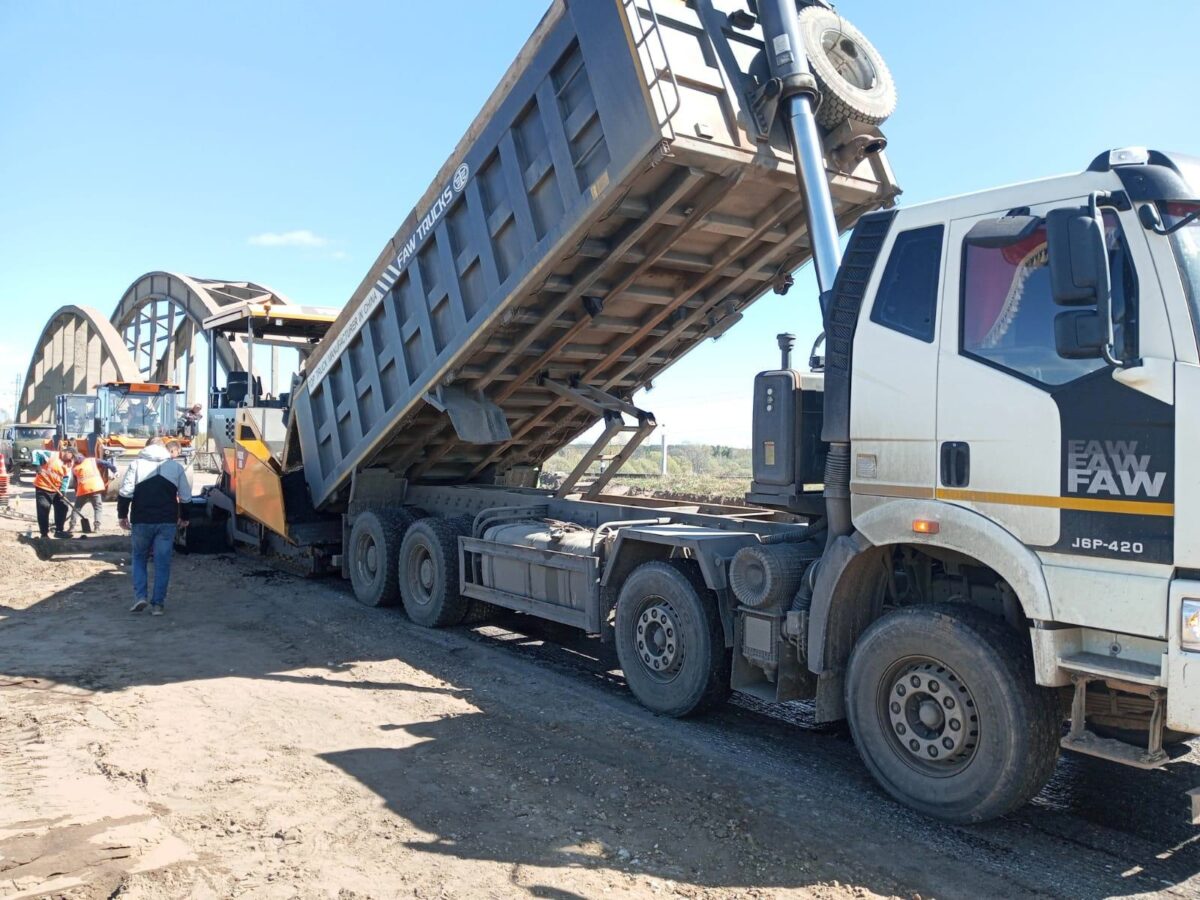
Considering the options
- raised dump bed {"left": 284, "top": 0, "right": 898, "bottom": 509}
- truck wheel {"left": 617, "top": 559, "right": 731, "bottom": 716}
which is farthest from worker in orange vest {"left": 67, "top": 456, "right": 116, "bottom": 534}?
truck wheel {"left": 617, "top": 559, "right": 731, "bottom": 716}

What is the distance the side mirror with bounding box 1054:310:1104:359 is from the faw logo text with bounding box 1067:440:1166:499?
14.2 inches

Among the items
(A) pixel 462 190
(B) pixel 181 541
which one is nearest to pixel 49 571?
(B) pixel 181 541

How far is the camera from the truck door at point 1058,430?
3492 millimetres

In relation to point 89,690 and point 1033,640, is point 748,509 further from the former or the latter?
point 89,690

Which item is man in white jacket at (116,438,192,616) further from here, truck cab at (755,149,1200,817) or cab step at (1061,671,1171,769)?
cab step at (1061,671,1171,769)

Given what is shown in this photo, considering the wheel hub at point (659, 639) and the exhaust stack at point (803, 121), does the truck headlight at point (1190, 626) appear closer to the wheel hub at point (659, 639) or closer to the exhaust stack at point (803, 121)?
the exhaust stack at point (803, 121)

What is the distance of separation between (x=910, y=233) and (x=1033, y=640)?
1.97 metres

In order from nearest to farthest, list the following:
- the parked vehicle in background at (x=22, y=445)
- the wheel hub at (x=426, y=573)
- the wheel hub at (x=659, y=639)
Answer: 1. the wheel hub at (x=659, y=639)
2. the wheel hub at (x=426, y=573)
3. the parked vehicle in background at (x=22, y=445)

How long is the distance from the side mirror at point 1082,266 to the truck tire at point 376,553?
265 inches

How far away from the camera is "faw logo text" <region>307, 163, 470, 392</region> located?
7199 mm

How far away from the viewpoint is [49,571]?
1071cm

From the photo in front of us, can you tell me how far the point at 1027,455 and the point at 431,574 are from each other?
5.78 meters

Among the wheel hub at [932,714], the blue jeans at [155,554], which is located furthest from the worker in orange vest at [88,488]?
the wheel hub at [932,714]

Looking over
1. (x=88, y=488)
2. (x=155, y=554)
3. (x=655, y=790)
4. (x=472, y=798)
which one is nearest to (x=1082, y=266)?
(x=655, y=790)
